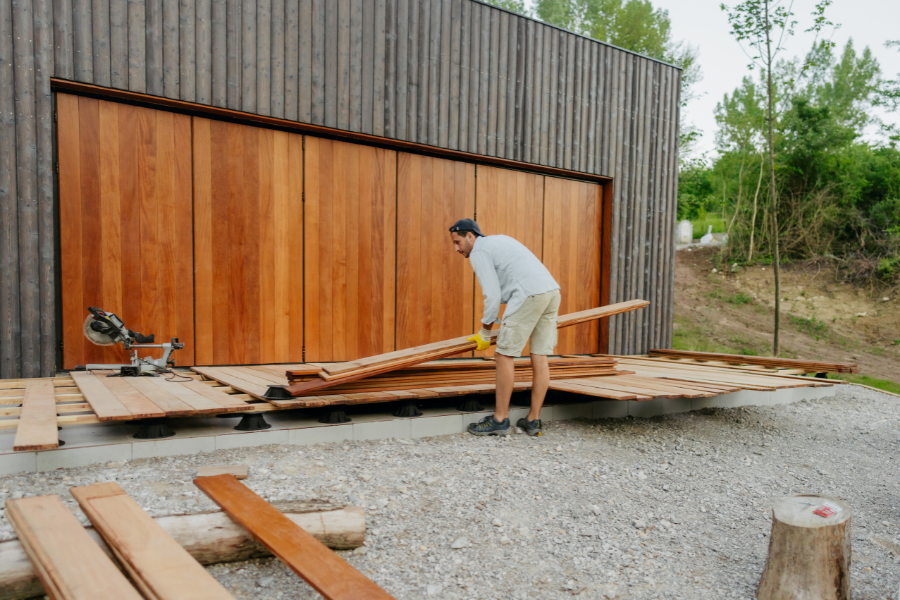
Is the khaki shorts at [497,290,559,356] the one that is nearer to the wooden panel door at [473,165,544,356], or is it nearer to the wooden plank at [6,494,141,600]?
the wooden plank at [6,494,141,600]

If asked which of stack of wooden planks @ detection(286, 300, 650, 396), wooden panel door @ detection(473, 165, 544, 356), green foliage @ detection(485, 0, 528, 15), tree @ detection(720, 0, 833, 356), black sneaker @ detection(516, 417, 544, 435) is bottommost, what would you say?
black sneaker @ detection(516, 417, 544, 435)

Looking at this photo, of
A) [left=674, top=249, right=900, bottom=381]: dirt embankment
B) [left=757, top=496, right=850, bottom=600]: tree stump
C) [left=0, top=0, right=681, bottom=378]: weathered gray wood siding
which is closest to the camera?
[left=757, top=496, right=850, bottom=600]: tree stump

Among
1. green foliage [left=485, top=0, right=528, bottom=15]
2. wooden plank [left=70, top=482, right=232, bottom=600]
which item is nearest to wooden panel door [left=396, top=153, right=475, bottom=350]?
wooden plank [left=70, top=482, right=232, bottom=600]

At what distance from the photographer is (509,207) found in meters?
7.98

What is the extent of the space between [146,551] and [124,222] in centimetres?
456

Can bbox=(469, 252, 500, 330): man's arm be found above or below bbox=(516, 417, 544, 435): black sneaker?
above

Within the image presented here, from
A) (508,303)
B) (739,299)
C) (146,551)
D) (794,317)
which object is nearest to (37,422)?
(146,551)

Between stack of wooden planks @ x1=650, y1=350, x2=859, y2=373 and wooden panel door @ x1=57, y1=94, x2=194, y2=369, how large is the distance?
23.2 ft

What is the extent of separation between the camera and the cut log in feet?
6.11

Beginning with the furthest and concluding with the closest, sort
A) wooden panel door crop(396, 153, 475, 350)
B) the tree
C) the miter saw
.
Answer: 1. the tree
2. wooden panel door crop(396, 153, 475, 350)
3. the miter saw

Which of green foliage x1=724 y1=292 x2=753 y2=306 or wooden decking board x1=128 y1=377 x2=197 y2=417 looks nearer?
wooden decking board x1=128 y1=377 x2=197 y2=417

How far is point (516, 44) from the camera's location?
25.5 feet

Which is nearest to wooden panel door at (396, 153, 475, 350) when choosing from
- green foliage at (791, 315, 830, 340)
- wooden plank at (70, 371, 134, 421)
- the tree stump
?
wooden plank at (70, 371, 134, 421)

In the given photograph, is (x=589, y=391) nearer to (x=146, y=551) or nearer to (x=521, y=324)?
(x=521, y=324)
